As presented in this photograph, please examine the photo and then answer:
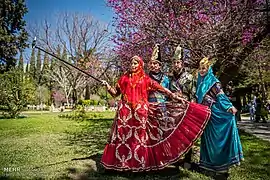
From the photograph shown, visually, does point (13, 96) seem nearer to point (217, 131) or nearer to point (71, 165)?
point (71, 165)

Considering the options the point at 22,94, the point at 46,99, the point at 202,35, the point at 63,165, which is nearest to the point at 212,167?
the point at 63,165

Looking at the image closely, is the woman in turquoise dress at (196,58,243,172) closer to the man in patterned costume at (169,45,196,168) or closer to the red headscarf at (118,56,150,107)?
the man in patterned costume at (169,45,196,168)

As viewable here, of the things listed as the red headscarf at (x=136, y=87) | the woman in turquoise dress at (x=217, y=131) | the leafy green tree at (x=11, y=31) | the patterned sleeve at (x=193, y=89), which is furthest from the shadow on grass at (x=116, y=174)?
the leafy green tree at (x=11, y=31)

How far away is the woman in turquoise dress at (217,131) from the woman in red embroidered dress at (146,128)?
0.60 ft

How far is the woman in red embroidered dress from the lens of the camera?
4.71m

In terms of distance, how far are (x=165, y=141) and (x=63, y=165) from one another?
212 centimetres

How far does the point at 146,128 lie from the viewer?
4.84 meters

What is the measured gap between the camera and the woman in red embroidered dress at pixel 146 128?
15.5 ft

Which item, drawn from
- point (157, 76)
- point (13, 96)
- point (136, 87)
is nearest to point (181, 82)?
point (157, 76)

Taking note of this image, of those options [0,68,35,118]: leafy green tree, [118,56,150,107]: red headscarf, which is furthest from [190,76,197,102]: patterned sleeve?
[0,68,35,118]: leafy green tree

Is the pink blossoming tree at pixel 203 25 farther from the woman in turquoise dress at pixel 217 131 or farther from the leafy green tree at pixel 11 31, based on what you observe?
the leafy green tree at pixel 11 31

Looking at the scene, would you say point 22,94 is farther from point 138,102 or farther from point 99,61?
point 138,102

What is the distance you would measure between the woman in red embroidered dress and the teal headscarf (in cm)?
24

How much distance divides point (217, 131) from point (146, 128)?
1.13 meters
